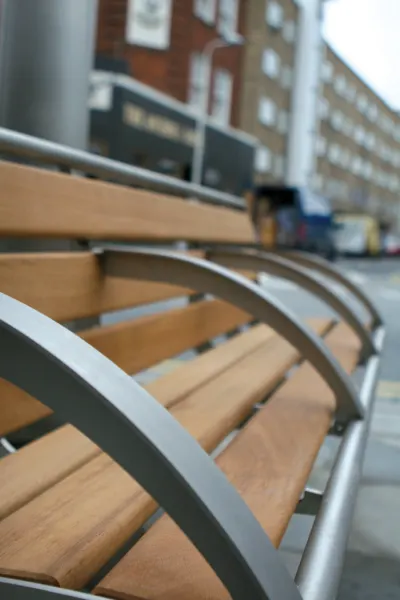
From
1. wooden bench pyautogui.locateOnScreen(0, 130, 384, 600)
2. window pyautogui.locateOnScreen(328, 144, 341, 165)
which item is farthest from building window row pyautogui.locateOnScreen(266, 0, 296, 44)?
wooden bench pyautogui.locateOnScreen(0, 130, 384, 600)

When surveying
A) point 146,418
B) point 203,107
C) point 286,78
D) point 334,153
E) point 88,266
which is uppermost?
point 286,78

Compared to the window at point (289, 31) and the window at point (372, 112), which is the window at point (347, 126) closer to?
the window at point (372, 112)

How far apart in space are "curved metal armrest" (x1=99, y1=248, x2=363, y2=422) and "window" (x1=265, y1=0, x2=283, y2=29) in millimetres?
36033

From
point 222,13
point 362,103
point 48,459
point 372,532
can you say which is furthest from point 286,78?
point 48,459

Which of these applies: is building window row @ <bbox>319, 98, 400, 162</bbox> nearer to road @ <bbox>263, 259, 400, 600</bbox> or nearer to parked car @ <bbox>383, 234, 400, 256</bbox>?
Result: parked car @ <bbox>383, 234, 400, 256</bbox>

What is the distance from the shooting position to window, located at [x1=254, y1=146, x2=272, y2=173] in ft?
122

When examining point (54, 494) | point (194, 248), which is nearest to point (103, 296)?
point (54, 494)

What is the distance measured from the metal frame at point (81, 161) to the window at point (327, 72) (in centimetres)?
4941

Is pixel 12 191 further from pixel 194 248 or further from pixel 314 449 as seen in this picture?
pixel 194 248

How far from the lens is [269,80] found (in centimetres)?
3803

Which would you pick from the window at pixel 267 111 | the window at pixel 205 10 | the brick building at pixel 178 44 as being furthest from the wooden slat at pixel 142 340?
the window at pixel 267 111

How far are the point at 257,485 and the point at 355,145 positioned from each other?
6045 cm

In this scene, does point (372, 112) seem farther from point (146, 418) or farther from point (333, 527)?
point (146, 418)

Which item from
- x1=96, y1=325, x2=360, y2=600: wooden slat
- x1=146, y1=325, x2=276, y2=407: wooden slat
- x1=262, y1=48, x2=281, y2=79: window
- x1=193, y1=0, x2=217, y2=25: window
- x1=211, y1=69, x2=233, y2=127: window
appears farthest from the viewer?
x1=262, y1=48, x2=281, y2=79: window
